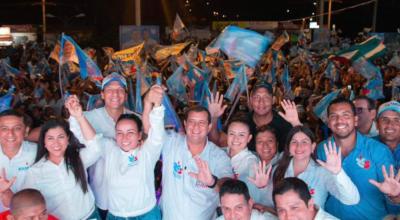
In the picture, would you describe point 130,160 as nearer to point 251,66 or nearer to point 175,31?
point 251,66

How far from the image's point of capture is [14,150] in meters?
3.90

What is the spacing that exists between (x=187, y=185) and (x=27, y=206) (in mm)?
1270

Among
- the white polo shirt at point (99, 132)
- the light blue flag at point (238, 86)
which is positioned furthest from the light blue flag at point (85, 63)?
the light blue flag at point (238, 86)

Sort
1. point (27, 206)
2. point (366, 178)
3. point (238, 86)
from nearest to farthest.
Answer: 1. point (27, 206)
2. point (366, 178)
3. point (238, 86)

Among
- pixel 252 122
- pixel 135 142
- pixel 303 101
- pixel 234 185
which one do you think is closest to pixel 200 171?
pixel 234 185

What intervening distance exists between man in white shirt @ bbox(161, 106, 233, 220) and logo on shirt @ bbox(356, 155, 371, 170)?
1.06 metres

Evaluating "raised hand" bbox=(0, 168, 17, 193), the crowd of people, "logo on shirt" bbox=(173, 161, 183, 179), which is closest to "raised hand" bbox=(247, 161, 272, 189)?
the crowd of people

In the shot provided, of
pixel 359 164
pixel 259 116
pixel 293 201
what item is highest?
pixel 259 116

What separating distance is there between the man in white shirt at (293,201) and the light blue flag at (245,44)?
2.65 metres

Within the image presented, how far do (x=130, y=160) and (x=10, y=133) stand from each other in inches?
39.5

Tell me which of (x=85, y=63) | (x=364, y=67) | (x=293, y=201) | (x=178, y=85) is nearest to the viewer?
(x=293, y=201)

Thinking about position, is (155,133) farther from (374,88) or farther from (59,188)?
(374,88)

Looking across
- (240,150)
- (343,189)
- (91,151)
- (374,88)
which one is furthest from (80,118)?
(374,88)

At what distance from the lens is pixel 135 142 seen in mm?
3859
